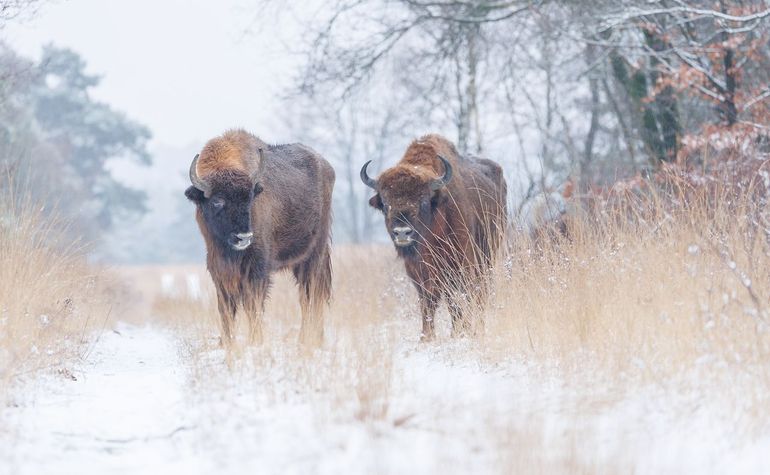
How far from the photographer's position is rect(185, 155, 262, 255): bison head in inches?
357

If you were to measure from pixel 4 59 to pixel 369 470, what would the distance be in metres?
14.3

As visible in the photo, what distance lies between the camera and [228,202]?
29.9ft

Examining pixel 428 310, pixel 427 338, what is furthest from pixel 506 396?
pixel 428 310

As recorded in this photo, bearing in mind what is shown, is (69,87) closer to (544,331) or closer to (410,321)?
(410,321)

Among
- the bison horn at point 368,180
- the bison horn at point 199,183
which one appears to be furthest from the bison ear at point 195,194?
the bison horn at point 368,180

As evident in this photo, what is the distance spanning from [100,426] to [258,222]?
3.72 m

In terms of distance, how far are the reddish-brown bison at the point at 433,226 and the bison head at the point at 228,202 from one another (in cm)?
140

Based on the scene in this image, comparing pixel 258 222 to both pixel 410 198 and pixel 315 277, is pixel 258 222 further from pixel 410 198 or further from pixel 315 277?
pixel 315 277

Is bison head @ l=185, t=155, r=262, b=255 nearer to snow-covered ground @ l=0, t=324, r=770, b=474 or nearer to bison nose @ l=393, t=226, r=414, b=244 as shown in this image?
bison nose @ l=393, t=226, r=414, b=244

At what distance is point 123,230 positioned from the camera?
6875 cm

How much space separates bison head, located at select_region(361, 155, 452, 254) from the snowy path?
281 cm

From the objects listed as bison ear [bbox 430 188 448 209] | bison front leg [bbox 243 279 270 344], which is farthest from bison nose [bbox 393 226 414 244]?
bison front leg [bbox 243 279 270 344]

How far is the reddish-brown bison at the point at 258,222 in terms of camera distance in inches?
359

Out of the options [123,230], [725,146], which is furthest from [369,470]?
[123,230]
